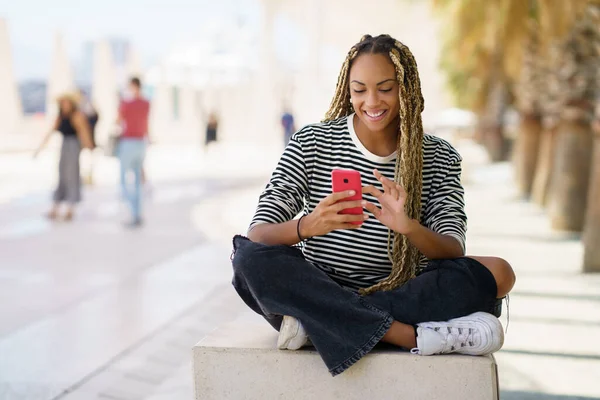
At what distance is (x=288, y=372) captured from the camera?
118 inches

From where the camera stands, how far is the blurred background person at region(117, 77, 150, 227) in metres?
10.2

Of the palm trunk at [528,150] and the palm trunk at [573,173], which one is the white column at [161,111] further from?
the palm trunk at [573,173]

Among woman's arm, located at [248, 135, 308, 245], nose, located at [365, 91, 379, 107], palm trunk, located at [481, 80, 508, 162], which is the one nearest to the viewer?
woman's arm, located at [248, 135, 308, 245]

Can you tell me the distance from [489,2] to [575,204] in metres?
4.03

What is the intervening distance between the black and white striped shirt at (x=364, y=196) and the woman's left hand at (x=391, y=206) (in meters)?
0.28

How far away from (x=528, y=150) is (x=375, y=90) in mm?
12346

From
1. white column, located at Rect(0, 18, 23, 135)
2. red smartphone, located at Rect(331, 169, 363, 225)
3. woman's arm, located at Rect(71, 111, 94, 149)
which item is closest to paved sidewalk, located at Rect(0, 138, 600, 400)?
woman's arm, located at Rect(71, 111, 94, 149)

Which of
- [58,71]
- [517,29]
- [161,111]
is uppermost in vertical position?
[517,29]

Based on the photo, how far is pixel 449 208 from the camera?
3.11m

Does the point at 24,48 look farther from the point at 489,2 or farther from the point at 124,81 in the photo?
the point at 489,2

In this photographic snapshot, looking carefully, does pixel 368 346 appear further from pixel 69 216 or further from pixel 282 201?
pixel 69 216

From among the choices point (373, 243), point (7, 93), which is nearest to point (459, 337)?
point (373, 243)

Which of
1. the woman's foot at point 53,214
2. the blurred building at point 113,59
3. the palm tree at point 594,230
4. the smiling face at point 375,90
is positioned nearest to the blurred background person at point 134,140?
the woman's foot at point 53,214

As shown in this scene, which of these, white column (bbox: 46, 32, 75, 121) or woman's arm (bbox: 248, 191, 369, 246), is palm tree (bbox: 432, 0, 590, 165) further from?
white column (bbox: 46, 32, 75, 121)
